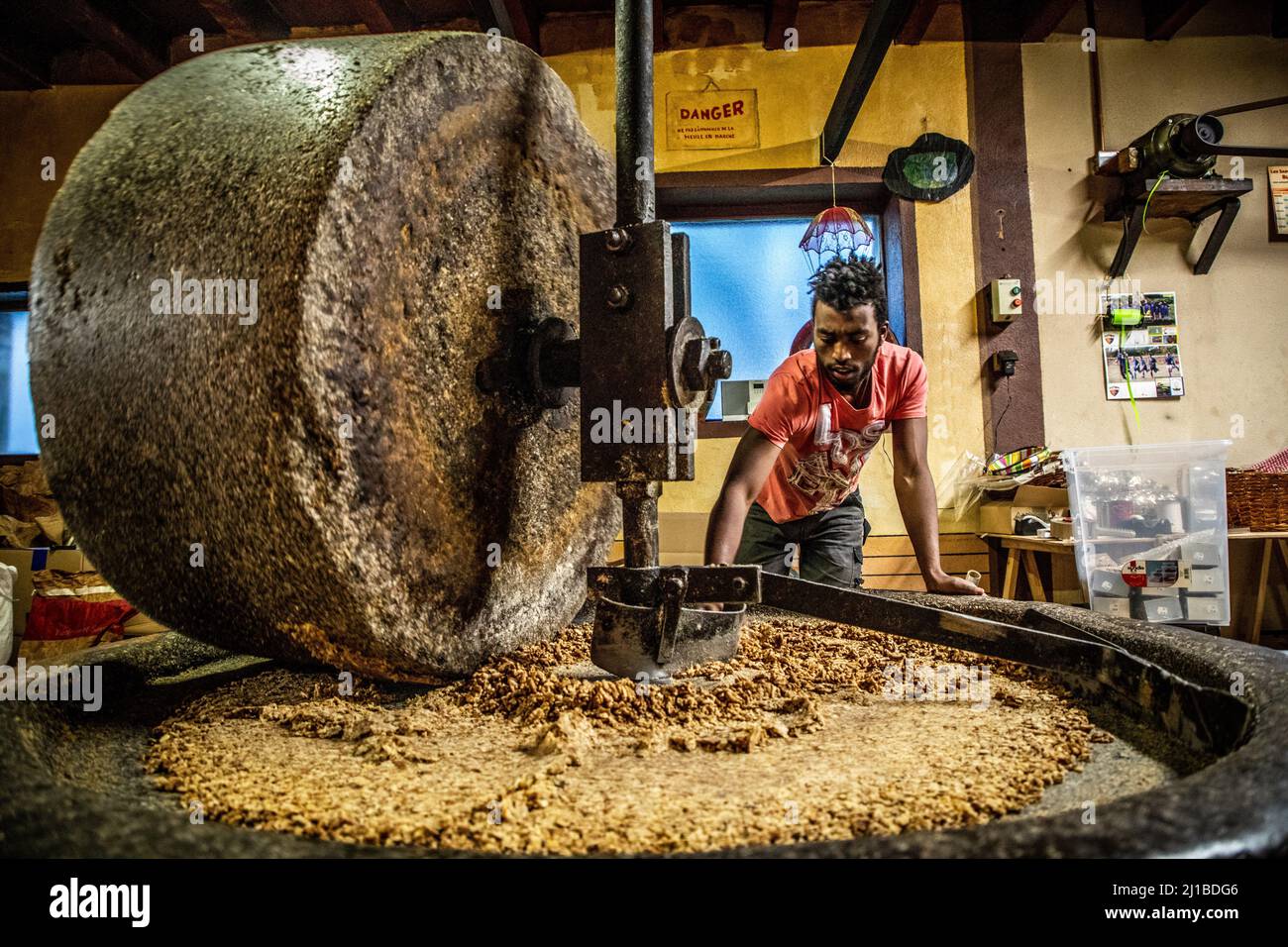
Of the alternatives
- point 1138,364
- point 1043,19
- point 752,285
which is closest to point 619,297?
point 752,285

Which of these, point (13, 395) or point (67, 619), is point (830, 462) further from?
point (13, 395)

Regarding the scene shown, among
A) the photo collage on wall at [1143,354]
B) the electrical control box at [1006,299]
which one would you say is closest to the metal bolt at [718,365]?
the electrical control box at [1006,299]

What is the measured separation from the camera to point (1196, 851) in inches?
23.3

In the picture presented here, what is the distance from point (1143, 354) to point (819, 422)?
323cm

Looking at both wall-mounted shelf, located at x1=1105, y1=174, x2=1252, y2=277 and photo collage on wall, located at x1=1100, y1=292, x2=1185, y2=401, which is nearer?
wall-mounted shelf, located at x1=1105, y1=174, x2=1252, y2=277

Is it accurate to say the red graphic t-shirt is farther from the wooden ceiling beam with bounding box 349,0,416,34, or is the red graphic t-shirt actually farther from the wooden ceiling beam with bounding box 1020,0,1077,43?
the wooden ceiling beam with bounding box 349,0,416,34

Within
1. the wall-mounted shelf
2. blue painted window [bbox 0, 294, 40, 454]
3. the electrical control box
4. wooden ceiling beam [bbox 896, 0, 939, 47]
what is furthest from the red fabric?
the wall-mounted shelf

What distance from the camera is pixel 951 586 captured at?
1959mm

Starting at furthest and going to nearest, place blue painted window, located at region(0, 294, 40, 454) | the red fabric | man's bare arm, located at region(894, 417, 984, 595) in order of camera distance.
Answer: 1. blue painted window, located at region(0, 294, 40, 454)
2. the red fabric
3. man's bare arm, located at region(894, 417, 984, 595)

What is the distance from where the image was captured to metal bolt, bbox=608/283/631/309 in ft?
4.27

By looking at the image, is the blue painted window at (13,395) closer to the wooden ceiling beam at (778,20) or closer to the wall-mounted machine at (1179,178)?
the wooden ceiling beam at (778,20)

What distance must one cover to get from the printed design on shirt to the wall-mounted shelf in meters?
2.98

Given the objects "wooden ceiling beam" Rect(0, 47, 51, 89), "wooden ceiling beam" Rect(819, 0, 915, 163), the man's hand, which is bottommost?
the man's hand
